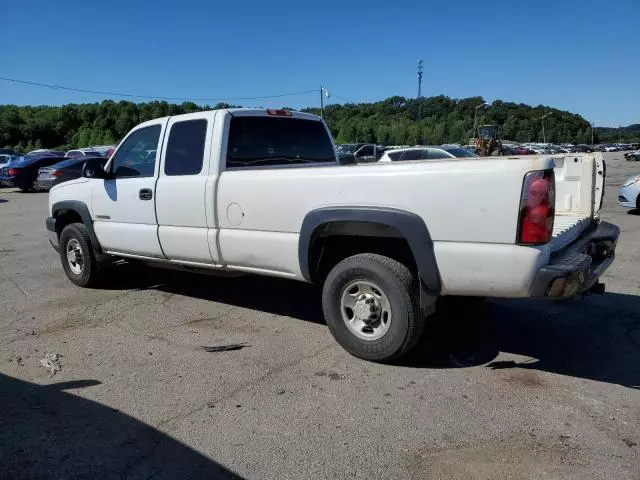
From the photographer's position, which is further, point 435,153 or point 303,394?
point 435,153

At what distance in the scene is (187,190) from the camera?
503 cm

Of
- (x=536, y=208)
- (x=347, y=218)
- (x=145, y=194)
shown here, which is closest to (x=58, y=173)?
(x=145, y=194)

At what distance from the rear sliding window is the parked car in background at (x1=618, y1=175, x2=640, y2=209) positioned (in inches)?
378

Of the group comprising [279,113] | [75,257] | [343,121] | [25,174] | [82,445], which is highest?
[343,121]

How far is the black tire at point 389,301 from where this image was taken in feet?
12.7

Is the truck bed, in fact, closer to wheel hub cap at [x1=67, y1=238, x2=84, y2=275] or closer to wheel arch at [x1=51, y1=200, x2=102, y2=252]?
wheel arch at [x1=51, y1=200, x2=102, y2=252]

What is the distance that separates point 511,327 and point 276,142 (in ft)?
9.50

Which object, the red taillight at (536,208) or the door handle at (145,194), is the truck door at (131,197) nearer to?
the door handle at (145,194)

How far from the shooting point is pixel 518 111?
413 ft

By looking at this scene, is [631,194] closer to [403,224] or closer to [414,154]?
[414,154]

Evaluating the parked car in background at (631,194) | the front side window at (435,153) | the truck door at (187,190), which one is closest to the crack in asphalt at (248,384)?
the truck door at (187,190)

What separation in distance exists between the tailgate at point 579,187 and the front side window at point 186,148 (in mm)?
3188

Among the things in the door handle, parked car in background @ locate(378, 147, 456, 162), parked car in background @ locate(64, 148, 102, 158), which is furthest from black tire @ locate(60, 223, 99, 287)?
parked car in background @ locate(64, 148, 102, 158)

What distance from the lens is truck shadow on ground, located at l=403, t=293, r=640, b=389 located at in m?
4.17
